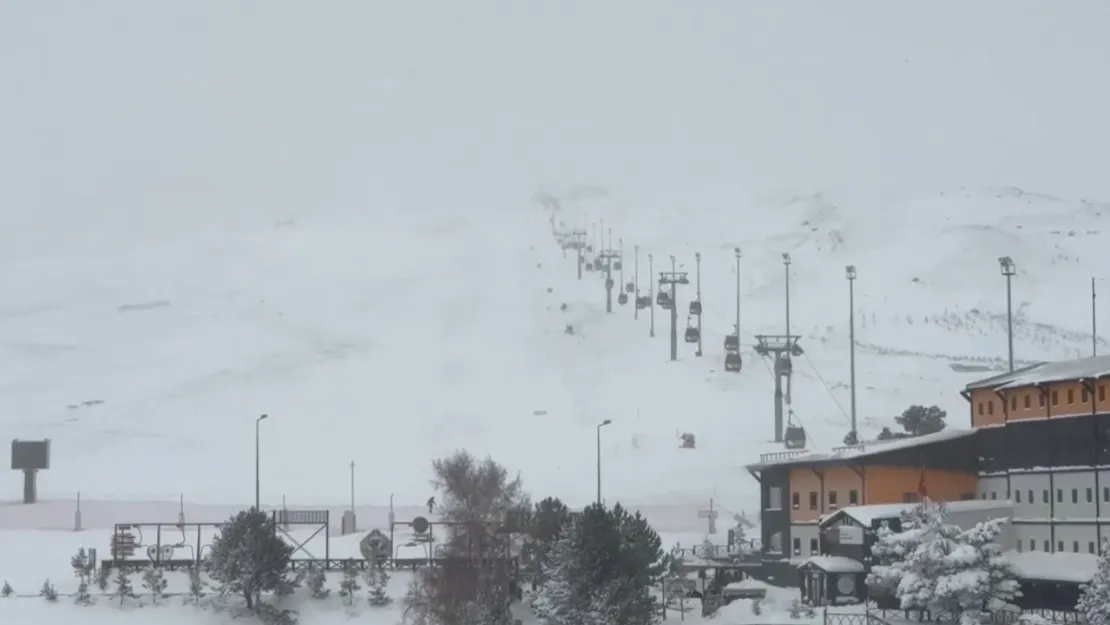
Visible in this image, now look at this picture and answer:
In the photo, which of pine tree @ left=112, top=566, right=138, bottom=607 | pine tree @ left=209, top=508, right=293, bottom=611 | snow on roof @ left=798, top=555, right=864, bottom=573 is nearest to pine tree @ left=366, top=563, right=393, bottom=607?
pine tree @ left=209, top=508, right=293, bottom=611

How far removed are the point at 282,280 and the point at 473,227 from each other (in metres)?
37.3

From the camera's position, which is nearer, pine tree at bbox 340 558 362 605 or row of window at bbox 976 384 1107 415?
row of window at bbox 976 384 1107 415

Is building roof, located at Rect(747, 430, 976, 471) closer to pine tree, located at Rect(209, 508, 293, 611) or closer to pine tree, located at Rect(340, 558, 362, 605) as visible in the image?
pine tree, located at Rect(340, 558, 362, 605)

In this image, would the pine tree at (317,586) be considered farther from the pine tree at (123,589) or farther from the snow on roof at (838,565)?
the snow on roof at (838,565)

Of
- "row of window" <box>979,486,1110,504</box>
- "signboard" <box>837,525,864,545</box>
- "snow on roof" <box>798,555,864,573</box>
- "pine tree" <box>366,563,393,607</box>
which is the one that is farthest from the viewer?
"pine tree" <box>366,563,393,607</box>

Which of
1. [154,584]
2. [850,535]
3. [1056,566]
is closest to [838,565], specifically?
[850,535]

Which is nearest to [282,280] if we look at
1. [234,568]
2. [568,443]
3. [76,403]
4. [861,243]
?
[76,403]

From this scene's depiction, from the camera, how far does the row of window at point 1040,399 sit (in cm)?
5481

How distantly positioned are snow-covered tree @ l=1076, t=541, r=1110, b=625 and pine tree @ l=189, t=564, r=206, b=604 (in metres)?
26.7

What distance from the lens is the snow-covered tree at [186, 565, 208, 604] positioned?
191 ft

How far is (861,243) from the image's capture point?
19925 cm

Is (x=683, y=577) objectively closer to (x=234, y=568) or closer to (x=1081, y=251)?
(x=234, y=568)

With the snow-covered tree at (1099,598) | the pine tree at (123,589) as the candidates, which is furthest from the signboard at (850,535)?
the pine tree at (123,589)

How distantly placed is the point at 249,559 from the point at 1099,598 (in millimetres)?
25241
